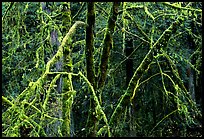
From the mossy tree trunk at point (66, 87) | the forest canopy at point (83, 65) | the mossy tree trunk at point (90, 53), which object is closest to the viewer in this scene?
the forest canopy at point (83, 65)

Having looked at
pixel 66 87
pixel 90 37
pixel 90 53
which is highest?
pixel 90 37

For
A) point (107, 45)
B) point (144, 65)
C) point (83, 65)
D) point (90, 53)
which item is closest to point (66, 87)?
point (90, 53)

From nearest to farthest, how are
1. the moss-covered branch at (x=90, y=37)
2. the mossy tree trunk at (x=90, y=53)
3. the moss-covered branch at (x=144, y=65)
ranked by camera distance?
the mossy tree trunk at (x=90, y=53) < the moss-covered branch at (x=90, y=37) < the moss-covered branch at (x=144, y=65)

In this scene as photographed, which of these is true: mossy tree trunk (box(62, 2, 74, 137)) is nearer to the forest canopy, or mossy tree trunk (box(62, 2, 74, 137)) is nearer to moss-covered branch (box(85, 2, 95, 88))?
the forest canopy

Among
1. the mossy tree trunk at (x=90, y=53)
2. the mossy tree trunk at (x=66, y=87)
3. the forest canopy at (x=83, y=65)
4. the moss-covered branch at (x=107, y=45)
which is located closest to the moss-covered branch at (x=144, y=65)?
the forest canopy at (x=83, y=65)

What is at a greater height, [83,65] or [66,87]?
[83,65]

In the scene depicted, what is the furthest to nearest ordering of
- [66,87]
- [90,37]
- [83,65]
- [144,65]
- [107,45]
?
[83,65] → [144,65] → [107,45] → [90,37] → [66,87]

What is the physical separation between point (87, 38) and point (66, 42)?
0.66m

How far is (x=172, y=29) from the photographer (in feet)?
17.0

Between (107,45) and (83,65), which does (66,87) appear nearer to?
(107,45)

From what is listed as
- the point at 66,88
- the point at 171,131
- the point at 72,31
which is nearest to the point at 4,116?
the point at 66,88


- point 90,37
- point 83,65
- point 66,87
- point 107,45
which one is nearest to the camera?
point 66,87

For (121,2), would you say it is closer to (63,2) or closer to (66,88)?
(63,2)

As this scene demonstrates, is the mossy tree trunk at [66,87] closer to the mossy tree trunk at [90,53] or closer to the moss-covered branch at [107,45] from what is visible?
the mossy tree trunk at [90,53]
